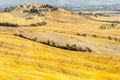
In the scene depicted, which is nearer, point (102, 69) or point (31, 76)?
point (31, 76)

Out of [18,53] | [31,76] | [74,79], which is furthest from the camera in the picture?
[18,53]

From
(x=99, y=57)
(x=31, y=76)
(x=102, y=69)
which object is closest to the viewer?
(x=31, y=76)

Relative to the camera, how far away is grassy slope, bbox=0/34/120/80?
5059 inches

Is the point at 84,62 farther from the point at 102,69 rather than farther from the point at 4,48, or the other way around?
the point at 4,48

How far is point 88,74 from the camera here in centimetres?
14412

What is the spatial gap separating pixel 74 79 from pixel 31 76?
1747 centimetres

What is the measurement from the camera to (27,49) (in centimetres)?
19412

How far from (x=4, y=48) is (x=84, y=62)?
152 ft

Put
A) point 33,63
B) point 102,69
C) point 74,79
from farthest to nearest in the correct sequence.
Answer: point 102,69, point 33,63, point 74,79

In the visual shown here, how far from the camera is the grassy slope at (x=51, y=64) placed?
128500 millimetres

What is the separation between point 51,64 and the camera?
155m

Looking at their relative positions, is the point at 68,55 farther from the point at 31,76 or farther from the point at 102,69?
the point at 31,76

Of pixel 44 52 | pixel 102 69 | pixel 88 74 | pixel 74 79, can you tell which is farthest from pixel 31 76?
pixel 44 52

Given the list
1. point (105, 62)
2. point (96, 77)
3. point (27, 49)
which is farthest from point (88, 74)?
point (27, 49)
